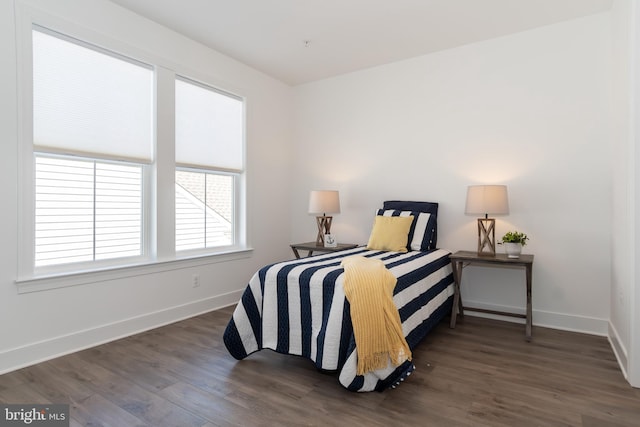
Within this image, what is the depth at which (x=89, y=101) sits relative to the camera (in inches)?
114

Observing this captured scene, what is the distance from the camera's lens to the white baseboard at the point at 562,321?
316 centimetres

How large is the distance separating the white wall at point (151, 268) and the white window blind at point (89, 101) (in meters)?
0.17

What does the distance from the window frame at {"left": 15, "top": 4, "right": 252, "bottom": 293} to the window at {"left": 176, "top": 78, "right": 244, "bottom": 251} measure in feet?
0.25

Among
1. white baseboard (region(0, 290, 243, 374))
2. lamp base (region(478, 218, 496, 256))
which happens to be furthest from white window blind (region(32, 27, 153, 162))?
lamp base (region(478, 218, 496, 256))

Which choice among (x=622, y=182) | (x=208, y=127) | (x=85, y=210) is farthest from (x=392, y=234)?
(x=85, y=210)

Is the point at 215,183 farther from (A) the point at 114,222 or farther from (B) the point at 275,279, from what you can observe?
(B) the point at 275,279

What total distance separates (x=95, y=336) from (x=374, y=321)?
7.39 ft

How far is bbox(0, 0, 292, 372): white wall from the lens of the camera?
248 cm

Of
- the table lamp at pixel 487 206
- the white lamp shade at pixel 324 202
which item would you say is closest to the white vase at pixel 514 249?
the table lamp at pixel 487 206

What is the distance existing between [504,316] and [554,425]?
70.7 inches

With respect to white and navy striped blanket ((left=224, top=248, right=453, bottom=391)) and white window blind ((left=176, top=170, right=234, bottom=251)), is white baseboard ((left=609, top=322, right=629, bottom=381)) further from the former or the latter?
white window blind ((left=176, top=170, right=234, bottom=251))

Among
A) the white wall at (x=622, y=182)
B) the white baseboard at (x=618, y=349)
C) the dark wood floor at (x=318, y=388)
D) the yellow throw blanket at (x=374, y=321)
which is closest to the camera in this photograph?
the dark wood floor at (x=318, y=388)

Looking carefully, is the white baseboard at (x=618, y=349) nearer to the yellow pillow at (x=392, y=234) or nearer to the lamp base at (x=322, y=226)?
the yellow pillow at (x=392, y=234)

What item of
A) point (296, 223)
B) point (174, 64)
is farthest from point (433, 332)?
point (174, 64)
